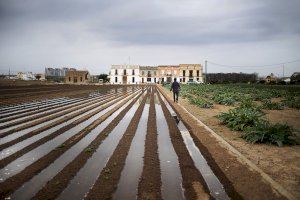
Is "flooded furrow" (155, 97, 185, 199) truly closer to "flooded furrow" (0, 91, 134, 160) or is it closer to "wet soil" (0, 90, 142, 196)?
"wet soil" (0, 90, 142, 196)

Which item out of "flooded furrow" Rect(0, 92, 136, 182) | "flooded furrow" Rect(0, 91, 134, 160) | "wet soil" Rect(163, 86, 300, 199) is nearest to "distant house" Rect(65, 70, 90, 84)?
"flooded furrow" Rect(0, 91, 134, 160)

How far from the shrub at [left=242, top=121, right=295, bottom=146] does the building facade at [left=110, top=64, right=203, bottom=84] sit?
346 ft

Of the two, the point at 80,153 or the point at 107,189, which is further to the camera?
the point at 80,153

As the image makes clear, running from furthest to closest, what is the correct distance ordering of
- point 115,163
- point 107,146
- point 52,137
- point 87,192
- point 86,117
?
point 86,117 < point 52,137 < point 107,146 < point 115,163 < point 87,192

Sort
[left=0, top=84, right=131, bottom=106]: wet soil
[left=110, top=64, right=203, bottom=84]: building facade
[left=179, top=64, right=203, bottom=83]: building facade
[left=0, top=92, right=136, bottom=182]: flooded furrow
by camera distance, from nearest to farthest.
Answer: [left=0, top=92, right=136, bottom=182]: flooded furrow, [left=0, top=84, right=131, bottom=106]: wet soil, [left=110, top=64, right=203, bottom=84]: building facade, [left=179, top=64, right=203, bottom=83]: building facade

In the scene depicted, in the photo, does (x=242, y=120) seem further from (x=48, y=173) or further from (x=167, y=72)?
(x=167, y=72)

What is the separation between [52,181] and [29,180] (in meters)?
0.47

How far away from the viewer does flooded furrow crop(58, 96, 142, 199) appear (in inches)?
224

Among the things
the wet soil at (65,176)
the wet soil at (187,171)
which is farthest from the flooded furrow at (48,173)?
the wet soil at (187,171)

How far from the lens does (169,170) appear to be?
7.12 m

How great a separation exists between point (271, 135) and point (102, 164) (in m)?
5.38

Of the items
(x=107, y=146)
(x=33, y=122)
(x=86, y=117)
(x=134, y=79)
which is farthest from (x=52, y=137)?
(x=134, y=79)

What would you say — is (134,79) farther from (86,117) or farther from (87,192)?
(87,192)

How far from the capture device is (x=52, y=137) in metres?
10.5
